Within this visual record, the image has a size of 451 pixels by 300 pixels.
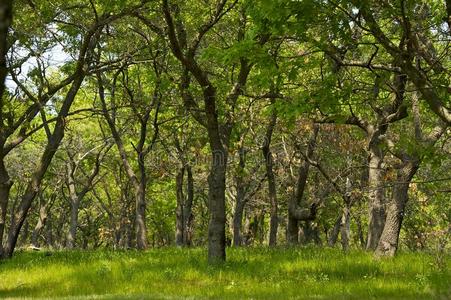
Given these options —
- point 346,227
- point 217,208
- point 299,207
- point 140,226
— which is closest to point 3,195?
point 140,226

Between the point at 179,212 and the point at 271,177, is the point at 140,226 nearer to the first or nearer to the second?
the point at 271,177

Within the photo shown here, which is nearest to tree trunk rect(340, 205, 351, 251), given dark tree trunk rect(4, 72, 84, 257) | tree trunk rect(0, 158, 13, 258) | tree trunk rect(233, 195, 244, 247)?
tree trunk rect(233, 195, 244, 247)

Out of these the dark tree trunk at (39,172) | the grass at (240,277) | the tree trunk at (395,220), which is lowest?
the grass at (240,277)

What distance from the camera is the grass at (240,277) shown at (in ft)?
32.8

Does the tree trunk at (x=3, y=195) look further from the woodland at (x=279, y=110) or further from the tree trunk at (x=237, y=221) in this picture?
the tree trunk at (x=237, y=221)

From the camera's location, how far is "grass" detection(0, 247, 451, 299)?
1000 centimetres

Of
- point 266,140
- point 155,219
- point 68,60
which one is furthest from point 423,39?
point 155,219

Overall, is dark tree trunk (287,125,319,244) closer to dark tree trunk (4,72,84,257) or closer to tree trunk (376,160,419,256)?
tree trunk (376,160,419,256)

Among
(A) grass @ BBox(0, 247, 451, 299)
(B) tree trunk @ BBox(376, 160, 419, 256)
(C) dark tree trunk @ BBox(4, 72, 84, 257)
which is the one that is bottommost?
(A) grass @ BBox(0, 247, 451, 299)

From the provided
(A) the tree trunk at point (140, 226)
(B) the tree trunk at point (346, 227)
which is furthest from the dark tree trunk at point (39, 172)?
(B) the tree trunk at point (346, 227)

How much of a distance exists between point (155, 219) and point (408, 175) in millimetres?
42858

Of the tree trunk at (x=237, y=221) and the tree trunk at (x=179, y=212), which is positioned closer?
the tree trunk at (x=179, y=212)

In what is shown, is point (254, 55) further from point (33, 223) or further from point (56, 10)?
point (33, 223)

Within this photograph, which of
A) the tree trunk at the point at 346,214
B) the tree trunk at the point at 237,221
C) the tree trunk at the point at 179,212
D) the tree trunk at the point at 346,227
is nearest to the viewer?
the tree trunk at the point at 346,214
